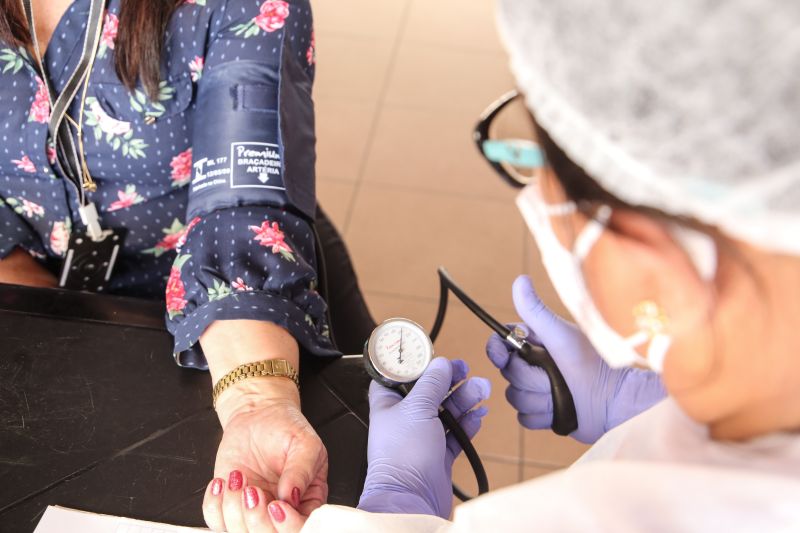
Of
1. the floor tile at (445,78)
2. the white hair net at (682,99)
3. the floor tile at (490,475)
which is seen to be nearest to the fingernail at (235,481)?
the white hair net at (682,99)

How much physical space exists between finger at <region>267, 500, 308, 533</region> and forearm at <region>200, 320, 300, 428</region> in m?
0.13

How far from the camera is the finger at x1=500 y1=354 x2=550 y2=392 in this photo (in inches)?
38.4

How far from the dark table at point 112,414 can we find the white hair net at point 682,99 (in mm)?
516

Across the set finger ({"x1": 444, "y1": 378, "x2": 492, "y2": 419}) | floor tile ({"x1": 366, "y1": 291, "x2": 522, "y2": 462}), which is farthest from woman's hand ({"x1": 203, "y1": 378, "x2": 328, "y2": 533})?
floor tile ({"x1": 366, "y1": 291, "x2": 522, "y2": 462})

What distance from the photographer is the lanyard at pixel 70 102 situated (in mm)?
962

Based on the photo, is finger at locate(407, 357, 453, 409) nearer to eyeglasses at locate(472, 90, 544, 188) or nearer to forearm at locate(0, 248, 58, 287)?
eyeglasses at locate(472, 90, 544, 188)

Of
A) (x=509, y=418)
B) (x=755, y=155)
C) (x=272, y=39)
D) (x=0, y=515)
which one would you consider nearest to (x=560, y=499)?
(x=755, y=155)

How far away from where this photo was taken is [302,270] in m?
0.93

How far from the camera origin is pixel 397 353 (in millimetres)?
897

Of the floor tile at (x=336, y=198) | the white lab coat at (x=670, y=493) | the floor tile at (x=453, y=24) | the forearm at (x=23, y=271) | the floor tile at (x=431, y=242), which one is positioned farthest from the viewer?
the floor tile at (x=453, y=24)

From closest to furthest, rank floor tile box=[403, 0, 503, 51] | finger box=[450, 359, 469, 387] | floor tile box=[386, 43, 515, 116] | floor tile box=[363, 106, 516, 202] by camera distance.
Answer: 1. finger box=[450, 359, 469, 387]
2. floor tile box=[363, 106, 516, 202]
3. floor tile box=[386, 43, 515, 116]
4. floor tile box=[403, 0, 503, 51]

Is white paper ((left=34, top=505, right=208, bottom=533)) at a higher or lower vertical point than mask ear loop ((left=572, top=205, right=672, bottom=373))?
lower

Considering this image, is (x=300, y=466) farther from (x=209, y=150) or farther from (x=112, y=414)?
(x=209, y=150)

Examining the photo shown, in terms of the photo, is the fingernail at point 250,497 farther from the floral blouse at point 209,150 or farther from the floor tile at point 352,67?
the floor tile at point 352,67
